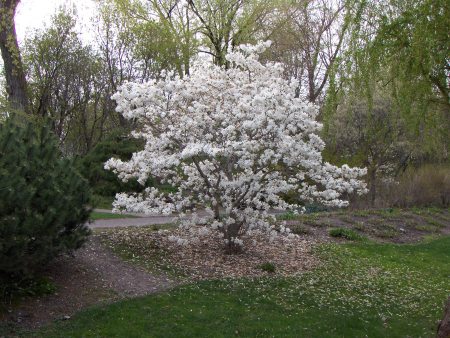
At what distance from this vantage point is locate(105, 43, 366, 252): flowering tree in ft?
25.1

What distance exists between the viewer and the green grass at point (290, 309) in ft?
18.9

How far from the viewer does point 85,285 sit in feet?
22.6

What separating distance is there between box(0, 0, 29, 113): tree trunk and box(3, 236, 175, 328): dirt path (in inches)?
210

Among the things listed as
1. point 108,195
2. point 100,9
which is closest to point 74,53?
point 100,9

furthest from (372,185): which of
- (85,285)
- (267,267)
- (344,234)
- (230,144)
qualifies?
(85,285)

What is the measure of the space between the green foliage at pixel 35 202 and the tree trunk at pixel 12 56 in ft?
17.6

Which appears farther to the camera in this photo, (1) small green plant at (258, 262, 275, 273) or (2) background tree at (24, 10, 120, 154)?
(2) background tree at (24, 10, 120, 154)

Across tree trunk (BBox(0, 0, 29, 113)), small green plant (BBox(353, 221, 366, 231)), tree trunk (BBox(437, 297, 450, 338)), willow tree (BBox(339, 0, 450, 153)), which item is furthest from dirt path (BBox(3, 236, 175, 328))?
small green plant (BBox(353, 221, 366, 231))

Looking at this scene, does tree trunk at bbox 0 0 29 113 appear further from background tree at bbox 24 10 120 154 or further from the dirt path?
background tree at bbox 24 10 120 154

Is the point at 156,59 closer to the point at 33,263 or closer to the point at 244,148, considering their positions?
the point at 244,148

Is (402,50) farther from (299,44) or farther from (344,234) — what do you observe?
(299,44)

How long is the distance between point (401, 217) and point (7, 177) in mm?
12830

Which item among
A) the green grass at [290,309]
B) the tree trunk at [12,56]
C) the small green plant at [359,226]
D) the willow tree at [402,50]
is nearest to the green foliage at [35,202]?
the green grass at [290,309]

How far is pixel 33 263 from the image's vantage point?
5.97 meters
